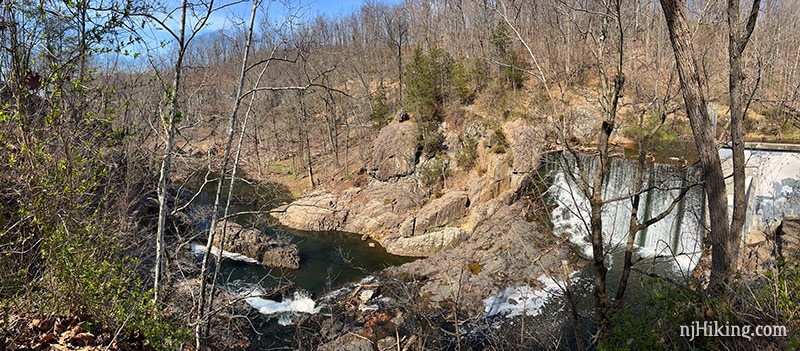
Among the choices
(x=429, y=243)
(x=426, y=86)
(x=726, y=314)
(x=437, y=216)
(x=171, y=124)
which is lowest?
(x=429, y=243)

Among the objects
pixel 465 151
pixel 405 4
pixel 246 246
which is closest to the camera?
pixel 246 246

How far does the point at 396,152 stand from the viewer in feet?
74.3

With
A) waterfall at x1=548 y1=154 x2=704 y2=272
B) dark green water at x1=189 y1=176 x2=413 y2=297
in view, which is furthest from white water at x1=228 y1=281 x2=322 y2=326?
waterfall at x1=548 y1=154 x2=704 y2=272

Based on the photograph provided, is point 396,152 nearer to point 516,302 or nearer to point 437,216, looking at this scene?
point 437,216

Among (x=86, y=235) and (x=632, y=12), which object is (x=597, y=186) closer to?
(x=632, y=12)

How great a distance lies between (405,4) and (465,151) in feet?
79.5

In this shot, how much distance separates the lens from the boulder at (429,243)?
56.0 ft

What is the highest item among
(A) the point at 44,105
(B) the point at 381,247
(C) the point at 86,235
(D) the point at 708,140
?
(A) the point at 44,105

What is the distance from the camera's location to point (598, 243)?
532cm

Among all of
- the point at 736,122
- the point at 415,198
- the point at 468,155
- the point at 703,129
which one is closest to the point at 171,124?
the point at 703,129

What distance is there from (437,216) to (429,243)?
138 centimetres

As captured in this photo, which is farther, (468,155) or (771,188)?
(468,155)

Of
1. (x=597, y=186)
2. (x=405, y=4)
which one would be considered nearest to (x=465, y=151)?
(x=597, y=186)

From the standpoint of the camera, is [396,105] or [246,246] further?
[396,105]
